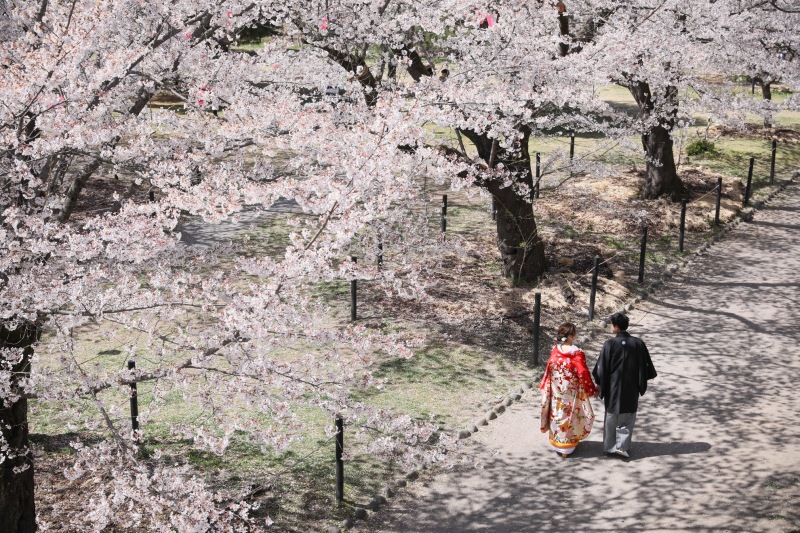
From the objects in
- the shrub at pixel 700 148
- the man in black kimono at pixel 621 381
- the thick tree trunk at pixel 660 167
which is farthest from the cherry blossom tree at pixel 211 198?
the shrub at pixel 700 148

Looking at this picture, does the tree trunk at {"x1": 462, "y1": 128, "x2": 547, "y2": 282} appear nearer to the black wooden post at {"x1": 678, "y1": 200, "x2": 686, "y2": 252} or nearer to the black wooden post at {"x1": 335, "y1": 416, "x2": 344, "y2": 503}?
the black wooden post at {"x1": 678, "y1": 200, "x2": 686, "y2": 252}

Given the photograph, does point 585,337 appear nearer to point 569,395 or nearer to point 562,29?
point 569,395

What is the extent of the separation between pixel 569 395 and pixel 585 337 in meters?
3.14

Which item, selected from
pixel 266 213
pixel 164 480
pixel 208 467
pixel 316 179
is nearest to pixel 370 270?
pixel 316 179

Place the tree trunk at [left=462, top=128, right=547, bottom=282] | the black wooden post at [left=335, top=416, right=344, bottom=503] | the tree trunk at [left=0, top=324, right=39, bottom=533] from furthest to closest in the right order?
the tree trunk at [left=462, top=128, right=547, bottom=282]
the black wooden post at [left=335, top=416, right=344, bottom=503]
the tree trunk at [left=0, top=324, right=39, bottom=533]

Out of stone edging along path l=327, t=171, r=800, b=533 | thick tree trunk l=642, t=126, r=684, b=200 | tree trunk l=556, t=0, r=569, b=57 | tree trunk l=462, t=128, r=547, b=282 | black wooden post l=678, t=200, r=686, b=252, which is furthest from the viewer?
thick tree trunk l=642, t=126, r=684, b=200

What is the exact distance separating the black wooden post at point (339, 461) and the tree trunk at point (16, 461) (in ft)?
8.06

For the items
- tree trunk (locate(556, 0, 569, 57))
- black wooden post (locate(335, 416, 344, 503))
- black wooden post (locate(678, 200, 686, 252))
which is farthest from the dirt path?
tree trunk (locate(556, 0, 569, 57))

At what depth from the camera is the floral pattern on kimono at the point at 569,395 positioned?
815 centimetres

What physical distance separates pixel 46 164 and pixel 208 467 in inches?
130

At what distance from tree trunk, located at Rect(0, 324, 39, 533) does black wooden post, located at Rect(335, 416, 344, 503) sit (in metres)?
2.46

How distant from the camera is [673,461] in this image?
805 centimetres

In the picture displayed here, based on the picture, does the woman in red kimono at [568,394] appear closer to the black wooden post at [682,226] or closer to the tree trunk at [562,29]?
the tree trunk at [562,29]

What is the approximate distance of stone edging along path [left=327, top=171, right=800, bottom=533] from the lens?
7.29m
